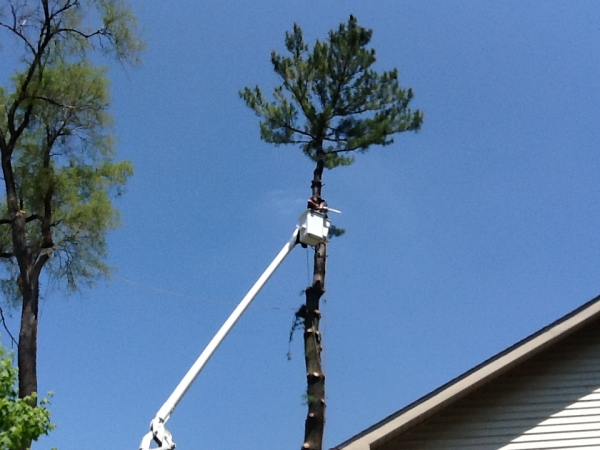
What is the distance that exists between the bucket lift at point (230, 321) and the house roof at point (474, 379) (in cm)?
256

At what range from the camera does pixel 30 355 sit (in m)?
12.7

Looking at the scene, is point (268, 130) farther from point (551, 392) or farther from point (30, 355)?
point (551, 392)

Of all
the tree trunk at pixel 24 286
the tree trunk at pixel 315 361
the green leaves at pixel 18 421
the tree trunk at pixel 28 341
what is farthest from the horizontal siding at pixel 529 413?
the tree trunk at pixel 24 286

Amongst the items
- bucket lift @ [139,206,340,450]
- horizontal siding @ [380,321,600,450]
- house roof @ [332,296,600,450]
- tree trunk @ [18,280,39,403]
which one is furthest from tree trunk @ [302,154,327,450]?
tree trunk @ [18,280,39,403]

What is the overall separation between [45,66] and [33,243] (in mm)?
3741

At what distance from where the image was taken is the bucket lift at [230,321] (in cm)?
809

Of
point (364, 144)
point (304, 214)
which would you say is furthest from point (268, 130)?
point (304, 214)

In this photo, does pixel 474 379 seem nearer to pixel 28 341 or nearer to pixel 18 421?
pixel 18 421

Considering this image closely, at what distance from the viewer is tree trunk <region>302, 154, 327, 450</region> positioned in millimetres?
10367

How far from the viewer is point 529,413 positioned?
7254 mm

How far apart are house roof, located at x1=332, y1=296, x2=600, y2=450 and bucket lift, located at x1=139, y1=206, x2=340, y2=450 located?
8.39ft

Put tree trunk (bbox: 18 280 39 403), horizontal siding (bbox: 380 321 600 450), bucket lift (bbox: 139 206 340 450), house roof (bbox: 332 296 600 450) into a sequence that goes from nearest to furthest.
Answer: house roof (bbox: 332 296 600 450) < horizontal siding (bbox: 380 321 600 450) < bucket lift (bbox: 139 206 340 450) < tree trunk (bbox: 18 280 39 403)

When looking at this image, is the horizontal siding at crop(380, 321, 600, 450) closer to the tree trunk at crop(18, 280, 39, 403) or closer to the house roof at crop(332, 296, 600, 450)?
the house roof at crop(332, 296, 600, 450)

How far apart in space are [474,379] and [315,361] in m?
4.22
